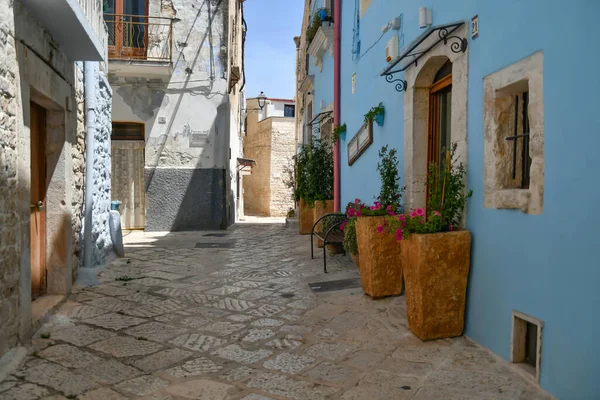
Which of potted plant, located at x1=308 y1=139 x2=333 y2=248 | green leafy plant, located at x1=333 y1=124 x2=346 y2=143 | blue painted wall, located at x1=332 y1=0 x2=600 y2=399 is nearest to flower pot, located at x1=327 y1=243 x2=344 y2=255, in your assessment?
green leafy plant, located at x1=333 y1=124 x2=346 y2=143

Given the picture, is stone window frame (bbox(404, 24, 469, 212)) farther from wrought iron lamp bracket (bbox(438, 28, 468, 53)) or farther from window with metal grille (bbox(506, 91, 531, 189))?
window with metal grille (bbox(506, 91, 531, 189))

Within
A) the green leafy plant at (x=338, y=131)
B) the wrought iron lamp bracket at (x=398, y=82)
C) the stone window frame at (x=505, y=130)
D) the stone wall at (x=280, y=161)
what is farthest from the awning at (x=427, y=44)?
the stone wall at (x=280, y=161)

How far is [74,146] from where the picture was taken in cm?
501

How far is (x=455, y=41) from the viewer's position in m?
3.69

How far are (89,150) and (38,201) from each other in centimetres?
134

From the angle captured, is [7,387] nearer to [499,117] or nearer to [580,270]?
[580,270]

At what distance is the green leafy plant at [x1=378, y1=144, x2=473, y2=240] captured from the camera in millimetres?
3424

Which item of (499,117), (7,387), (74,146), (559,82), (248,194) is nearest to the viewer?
(559,82)

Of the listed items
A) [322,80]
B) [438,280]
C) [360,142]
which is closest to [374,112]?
[360,142]

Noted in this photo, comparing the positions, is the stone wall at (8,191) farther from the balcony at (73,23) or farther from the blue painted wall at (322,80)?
the blue painted wall at (322,80)

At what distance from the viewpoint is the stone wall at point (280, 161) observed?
23859mm

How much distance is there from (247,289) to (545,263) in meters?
3.36

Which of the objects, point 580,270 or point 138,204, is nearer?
point 580,270

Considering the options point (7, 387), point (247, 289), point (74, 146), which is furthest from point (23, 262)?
point (247, 289)
